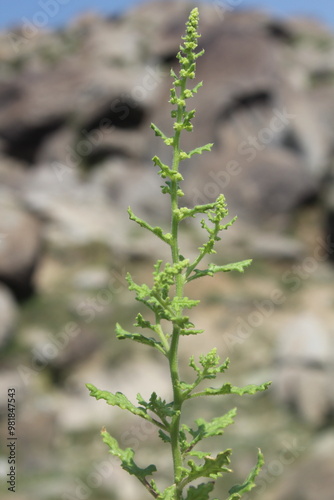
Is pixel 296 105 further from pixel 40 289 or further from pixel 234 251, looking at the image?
pixel 40 289

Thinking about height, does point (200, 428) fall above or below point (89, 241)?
above

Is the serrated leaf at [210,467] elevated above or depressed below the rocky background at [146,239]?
above

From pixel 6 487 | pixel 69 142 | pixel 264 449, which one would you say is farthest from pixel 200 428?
pixel 69 142

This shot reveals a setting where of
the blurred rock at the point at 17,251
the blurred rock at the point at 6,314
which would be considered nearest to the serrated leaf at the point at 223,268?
the blurred rock at the point at 6,314

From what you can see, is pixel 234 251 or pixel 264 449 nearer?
pixel 264 449

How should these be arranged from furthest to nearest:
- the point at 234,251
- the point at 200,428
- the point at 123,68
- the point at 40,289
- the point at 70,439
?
the point at 123,68, the point at 234,251, the point at 40,289, the point at 70,439, the point at 200,428

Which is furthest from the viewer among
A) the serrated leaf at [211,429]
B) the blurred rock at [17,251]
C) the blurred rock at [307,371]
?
the blurred rock at [17,251]

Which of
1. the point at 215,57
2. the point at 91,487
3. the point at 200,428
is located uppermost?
the point at 200,428

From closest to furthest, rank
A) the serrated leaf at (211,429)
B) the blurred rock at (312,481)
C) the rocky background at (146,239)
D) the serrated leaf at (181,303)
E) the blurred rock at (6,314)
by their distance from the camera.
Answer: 1. the serrated leaf at (181,303)
2. the serrated leaf at (211,429)
3. the blurred rock at (312,481)
4. the rocky background at (146,239)
5. the blurred rock at (6,314)

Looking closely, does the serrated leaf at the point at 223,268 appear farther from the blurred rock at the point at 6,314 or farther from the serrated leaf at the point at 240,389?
the blurred rock at the point at 6,314
